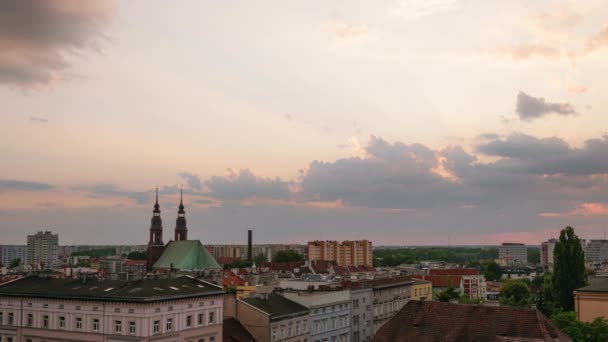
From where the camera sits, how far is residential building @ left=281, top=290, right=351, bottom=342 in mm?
86188

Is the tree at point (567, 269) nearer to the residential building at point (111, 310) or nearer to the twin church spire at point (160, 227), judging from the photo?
the residential building at point (111, 310)

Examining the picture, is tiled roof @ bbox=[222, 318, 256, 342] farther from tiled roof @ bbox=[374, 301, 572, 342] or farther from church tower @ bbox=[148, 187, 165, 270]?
church tower @ bbox=[148, 187, 165, 270]

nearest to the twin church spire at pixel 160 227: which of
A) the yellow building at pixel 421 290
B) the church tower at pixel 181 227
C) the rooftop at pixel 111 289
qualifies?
the church tower at pixel 181 227

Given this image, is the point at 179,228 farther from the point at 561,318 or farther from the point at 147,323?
the point at 561,318

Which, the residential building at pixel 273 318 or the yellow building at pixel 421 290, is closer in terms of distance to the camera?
the residential building at pixel 273 318

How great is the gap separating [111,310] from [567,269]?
227ft

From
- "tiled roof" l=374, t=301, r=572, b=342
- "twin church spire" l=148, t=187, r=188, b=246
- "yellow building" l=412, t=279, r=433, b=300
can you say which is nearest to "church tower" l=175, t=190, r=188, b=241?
"twin church spire" l=148, t=187, r=188, b=246

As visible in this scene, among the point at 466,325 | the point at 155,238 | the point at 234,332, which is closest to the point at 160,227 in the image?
the point at 155,238

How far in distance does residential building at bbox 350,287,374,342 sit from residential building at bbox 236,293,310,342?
1433cm

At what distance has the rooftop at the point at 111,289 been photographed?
65.1 meters

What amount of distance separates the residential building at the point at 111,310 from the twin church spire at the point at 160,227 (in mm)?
95431

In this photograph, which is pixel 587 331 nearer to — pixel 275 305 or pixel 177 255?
pixel 275 305

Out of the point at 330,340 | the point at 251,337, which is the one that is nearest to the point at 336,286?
the point at 330,340

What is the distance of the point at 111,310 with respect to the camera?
213 ft
